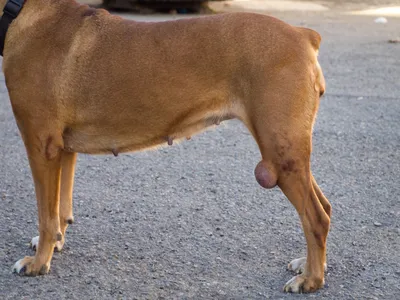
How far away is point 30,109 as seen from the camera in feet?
13.9

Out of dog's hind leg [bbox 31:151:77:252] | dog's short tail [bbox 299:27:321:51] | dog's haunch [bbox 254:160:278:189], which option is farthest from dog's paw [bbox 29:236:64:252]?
dog's short tail [bbox 299:27:321:51]

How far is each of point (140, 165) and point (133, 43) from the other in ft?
7.43

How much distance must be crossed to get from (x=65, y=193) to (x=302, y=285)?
165 centimetres

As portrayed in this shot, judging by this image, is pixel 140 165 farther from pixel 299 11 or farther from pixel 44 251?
pixel 299 11

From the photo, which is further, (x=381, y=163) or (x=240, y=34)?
(x=381, y=163)

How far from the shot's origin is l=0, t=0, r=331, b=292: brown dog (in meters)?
4.03

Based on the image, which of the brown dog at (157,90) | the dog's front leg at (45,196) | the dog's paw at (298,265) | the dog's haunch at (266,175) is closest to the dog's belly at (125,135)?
the brown dog at (157,90)

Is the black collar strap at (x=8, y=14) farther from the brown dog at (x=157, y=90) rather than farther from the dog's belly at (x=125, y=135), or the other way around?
the dog's belly at (x=125, y=135)

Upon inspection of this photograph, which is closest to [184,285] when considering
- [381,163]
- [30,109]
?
[30,109]

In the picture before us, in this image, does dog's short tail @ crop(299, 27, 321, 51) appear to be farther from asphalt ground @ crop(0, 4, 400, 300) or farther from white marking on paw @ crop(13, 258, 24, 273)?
white marking on paw @ crop(13, 258, 24, 273)

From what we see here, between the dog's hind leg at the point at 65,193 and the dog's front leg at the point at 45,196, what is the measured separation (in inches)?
11.4

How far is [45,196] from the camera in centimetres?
436

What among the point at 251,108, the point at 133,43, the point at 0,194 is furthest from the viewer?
the point at 0,194

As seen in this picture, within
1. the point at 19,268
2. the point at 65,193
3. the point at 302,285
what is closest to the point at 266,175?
the point at 302,285
